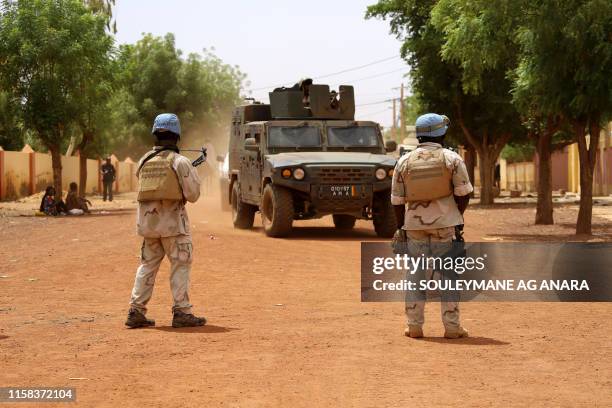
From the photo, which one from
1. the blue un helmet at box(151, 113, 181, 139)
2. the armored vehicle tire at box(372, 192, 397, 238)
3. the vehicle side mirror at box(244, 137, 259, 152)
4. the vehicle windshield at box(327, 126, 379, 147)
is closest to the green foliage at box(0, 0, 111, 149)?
the vehicle side mirror at box(244, 137, 259, 152)

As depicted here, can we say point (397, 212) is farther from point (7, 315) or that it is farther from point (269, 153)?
point (269, 153)

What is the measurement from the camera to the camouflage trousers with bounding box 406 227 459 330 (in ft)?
27.0

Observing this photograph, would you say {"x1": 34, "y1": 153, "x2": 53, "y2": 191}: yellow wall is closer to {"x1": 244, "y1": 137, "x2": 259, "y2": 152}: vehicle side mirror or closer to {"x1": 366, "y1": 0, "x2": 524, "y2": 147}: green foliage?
{"x1": 366, "y1": 0, "x2": 524, "y2": 147}: green foliage

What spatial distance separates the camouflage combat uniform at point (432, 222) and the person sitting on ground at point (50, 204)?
23587 millimetres

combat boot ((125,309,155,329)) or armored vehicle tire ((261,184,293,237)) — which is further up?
armored vehicle tire ((261,184,293,237))

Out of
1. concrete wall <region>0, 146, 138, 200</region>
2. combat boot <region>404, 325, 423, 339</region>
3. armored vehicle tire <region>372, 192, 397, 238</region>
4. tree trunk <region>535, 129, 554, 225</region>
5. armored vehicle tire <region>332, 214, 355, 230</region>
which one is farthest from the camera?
concrete wall <region>0, 146, 138, 200</region>

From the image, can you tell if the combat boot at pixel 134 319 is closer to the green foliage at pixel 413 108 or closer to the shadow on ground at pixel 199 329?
the shadow on ground at pixel 199 329

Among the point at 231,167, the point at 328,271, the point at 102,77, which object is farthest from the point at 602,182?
the point at 328,271

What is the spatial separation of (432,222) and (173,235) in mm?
2093

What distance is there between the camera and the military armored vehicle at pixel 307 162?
18.9m

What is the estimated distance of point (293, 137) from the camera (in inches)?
806

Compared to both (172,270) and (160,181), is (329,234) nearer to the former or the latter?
(172,270)

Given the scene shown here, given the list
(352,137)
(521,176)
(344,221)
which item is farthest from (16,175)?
(521,176)

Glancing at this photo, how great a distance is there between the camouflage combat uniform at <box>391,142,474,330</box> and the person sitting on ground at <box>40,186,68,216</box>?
929 inches
